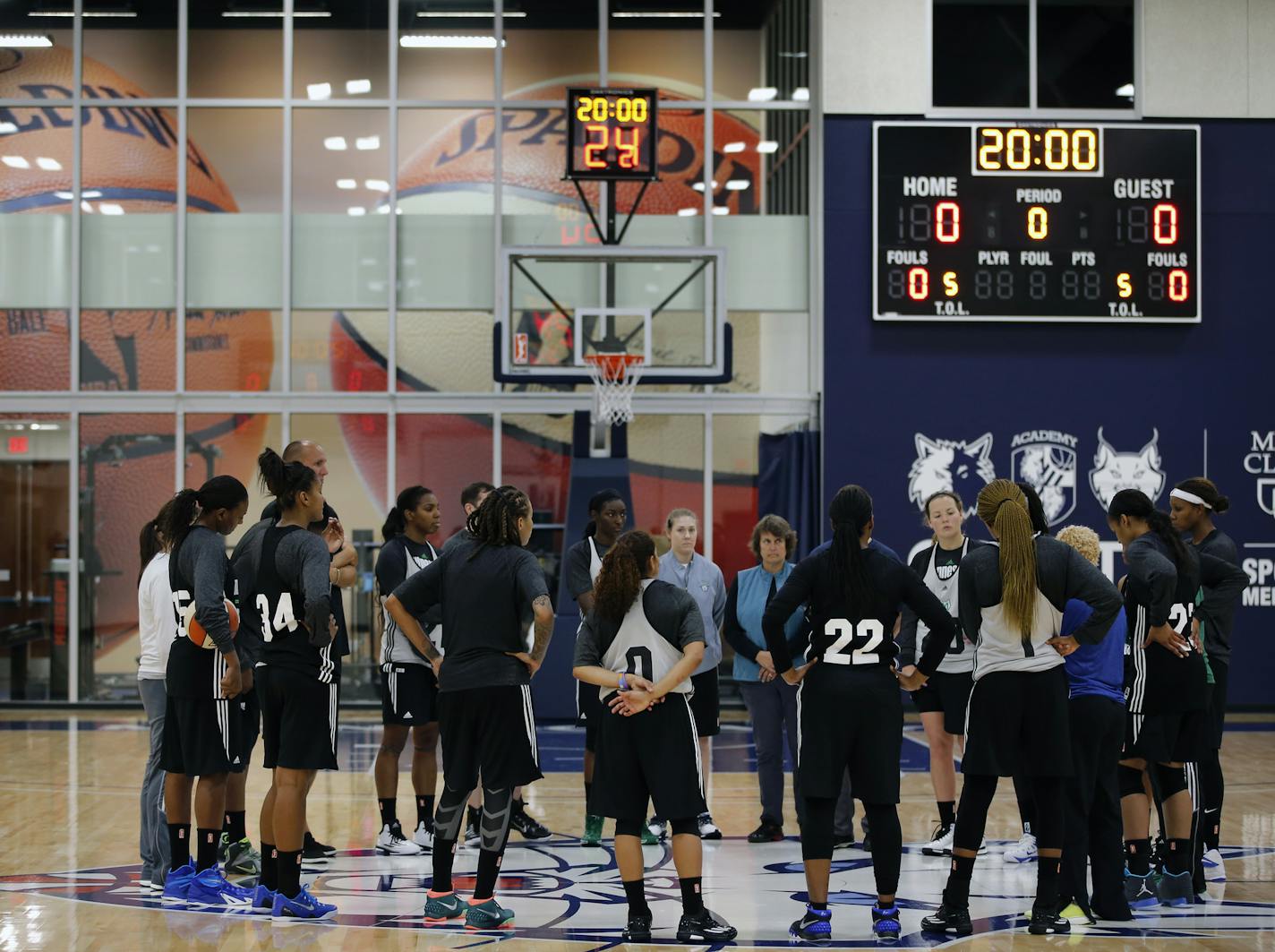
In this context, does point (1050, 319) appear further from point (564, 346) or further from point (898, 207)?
point (564, 346)

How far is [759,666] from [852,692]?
202cm

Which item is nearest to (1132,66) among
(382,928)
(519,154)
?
(519,154)

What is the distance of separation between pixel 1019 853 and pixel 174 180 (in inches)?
409

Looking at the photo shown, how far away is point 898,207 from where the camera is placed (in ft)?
43.7

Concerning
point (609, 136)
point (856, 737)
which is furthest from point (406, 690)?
point (609, 136)

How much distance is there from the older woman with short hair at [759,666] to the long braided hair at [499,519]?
78.7 inches

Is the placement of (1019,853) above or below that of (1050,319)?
below

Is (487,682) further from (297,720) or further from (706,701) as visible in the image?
(706,701)

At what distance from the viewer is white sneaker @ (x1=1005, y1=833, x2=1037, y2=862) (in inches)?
288

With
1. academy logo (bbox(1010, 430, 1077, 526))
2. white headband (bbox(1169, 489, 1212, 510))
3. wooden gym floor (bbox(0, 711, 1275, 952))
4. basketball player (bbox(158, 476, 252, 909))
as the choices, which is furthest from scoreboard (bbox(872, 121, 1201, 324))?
basketball player (bbox(158, 476, 252, 909))

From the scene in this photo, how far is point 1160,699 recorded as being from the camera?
21.1 feet

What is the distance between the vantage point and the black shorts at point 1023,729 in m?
5.66

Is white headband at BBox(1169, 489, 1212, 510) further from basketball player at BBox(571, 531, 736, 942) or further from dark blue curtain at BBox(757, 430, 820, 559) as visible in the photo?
dark blue curtain at BBox(757, 430, 820, 559)

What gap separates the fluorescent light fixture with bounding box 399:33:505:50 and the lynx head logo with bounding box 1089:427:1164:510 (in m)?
6.95
